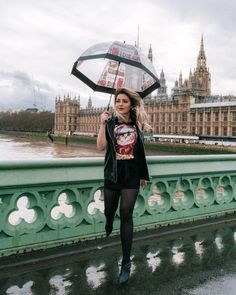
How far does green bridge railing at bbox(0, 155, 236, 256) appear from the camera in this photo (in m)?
3.38

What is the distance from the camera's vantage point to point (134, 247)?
3816mm

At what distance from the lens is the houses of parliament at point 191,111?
75500 mm

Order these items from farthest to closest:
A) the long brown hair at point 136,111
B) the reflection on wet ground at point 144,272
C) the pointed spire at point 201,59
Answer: the pointed spire at point 201,59 < the long brown hair at point 136,111 < the reflection on wet ground at point 144,272

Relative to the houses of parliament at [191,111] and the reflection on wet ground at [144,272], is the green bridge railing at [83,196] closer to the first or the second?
the reflection on wet ground at [144,272]

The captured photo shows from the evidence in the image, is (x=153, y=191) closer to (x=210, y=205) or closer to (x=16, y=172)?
(x=210, y=205)

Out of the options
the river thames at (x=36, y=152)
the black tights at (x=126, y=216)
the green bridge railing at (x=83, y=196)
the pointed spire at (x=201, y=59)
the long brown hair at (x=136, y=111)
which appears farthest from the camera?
the pointed spire at (x=201, y=59)

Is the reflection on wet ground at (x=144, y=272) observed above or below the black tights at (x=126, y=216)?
below

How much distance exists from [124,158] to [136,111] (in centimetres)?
40

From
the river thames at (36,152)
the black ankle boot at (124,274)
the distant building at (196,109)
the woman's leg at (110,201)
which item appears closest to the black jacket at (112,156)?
the woman's leg at (110,201)

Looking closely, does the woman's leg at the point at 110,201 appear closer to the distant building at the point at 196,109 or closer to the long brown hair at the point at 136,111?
the long brown hair at the point at 136,111

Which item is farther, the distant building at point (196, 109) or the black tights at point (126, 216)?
the distant building at point (196, 109)

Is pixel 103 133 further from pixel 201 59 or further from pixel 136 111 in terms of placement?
pixel 201 59

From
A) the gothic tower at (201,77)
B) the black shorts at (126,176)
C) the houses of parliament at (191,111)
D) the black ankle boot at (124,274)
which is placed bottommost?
the black ankle boot at (124,274)

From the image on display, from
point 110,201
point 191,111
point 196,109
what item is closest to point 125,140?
point 110,201
